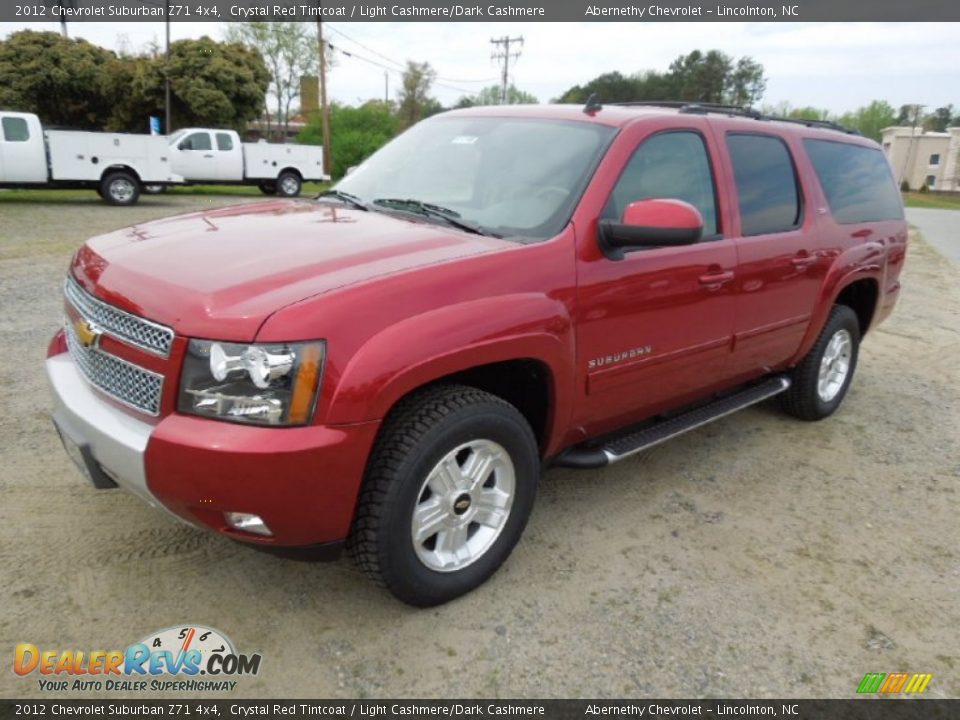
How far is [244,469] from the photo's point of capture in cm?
214

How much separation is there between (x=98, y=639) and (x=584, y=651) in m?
1.69

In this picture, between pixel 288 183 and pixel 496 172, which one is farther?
pixel 288 183

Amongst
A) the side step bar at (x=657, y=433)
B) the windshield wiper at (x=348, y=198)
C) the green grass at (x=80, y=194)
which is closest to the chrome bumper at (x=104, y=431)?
the windshield wiper at (x=348, y=198)

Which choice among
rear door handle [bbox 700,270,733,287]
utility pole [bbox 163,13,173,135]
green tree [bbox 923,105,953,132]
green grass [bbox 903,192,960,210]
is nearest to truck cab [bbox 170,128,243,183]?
utility pole [bbox 163,13,173,135]

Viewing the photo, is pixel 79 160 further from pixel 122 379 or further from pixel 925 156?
pixel 925 156

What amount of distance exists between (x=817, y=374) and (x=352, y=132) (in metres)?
38.2

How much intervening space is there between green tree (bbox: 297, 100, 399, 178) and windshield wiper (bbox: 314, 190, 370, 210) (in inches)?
1394

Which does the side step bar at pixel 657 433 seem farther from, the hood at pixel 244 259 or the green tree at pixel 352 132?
the green tree at pixel 352 132

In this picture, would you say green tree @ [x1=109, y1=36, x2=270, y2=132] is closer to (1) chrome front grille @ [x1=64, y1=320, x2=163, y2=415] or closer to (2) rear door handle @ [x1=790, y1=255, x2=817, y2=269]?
(2) rear door handle @ [x1=790, y1=255, x2=817, y2=269]

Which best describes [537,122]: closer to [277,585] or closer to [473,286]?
[473,286]

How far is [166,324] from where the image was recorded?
2254 mm

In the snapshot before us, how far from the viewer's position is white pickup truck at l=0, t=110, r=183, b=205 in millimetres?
15586

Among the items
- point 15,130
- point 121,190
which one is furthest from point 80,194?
point 15,130

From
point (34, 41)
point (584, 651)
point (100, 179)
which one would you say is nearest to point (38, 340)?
point (584, 651)
